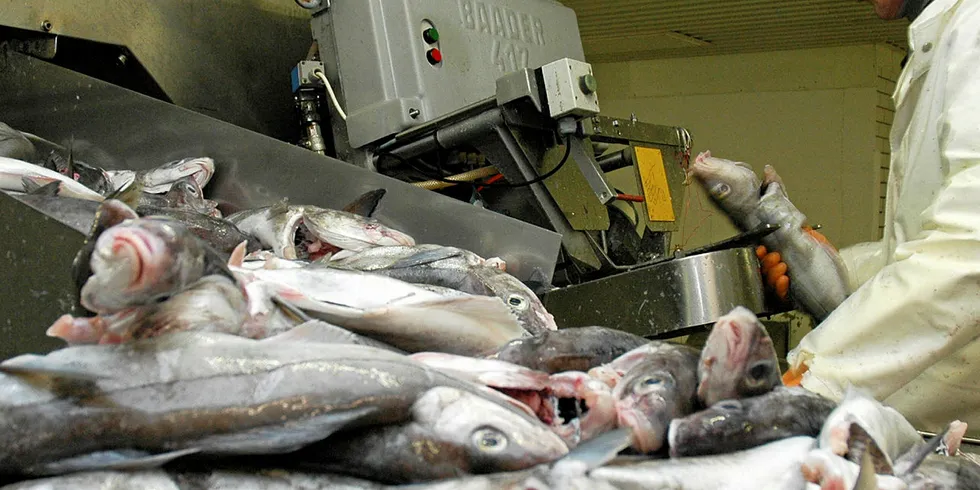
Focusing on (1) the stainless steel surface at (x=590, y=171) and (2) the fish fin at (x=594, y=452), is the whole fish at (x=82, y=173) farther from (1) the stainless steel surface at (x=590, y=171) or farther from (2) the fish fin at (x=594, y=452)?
(2) the fish fin at (x=594, y=452)

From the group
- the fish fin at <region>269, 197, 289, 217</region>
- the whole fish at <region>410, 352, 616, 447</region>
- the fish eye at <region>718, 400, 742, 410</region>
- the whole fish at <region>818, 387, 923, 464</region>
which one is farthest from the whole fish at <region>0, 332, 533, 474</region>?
the fish fin at <region>269, 197, 289, 217</region>

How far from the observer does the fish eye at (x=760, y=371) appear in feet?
3.37

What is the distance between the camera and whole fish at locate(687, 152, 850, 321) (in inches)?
104

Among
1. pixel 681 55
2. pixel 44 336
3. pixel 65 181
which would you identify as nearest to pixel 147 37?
pixel 65 181

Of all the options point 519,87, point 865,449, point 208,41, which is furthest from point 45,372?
point 208,41

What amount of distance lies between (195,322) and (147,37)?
2383 mm

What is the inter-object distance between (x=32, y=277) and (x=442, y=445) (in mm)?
620

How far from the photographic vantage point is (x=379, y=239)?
2096 millimetres

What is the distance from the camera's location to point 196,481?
0.85 m

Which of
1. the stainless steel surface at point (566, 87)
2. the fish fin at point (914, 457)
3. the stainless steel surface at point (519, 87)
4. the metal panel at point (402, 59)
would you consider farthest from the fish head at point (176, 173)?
the fish fin at point (914, 457)

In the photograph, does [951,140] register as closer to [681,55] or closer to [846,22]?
[846,22]

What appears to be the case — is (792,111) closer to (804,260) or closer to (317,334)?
(804,260)

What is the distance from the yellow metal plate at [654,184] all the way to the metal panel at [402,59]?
601 mm

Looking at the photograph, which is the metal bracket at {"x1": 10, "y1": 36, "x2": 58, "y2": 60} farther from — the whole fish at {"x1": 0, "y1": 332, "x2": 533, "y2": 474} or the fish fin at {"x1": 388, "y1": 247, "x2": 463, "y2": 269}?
the whole fish at {"x1": 0, "y1": 332, "x2": 533, "y2": 474}
